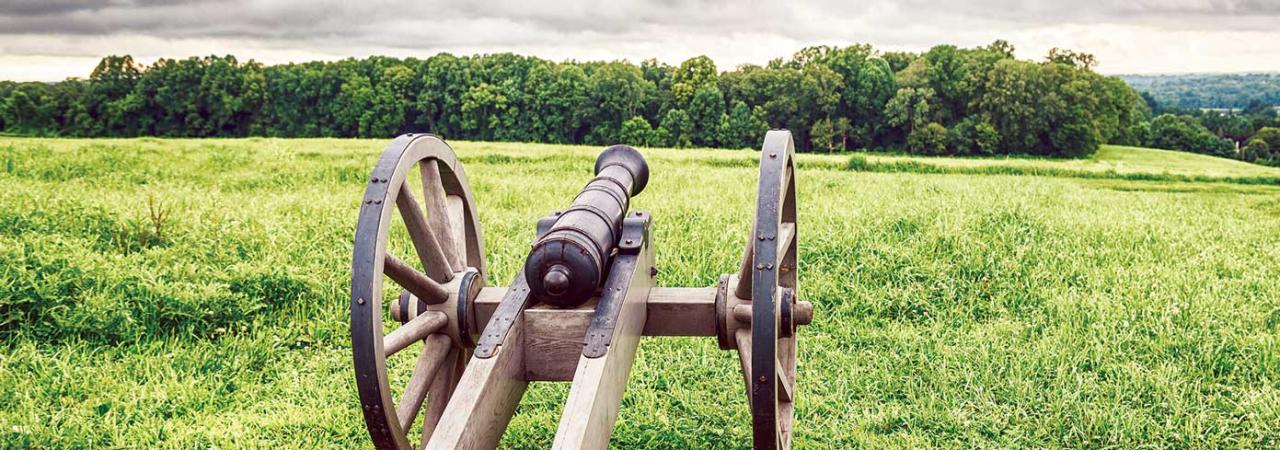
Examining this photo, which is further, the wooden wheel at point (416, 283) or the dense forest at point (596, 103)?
the dense forest at point (596, 103)

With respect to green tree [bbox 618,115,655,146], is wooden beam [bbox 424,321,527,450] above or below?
above

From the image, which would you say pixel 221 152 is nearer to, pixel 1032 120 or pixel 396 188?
pixel 396 188

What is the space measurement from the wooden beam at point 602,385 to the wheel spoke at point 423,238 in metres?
0.74

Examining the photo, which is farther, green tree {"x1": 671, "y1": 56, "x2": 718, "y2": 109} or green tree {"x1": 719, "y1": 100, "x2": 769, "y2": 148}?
green tree {"x1": 671, "y1": 56, "x2": 718, "y2": 109}

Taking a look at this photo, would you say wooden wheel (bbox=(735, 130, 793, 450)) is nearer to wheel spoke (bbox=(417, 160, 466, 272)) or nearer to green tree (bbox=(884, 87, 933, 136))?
wheel spoke (bbox=(417, 160, 466, 272))

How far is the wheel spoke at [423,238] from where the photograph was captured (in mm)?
3354

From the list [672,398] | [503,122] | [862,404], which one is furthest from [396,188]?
[503,122]

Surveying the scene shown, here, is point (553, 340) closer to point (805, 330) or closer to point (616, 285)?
point (616, 285)

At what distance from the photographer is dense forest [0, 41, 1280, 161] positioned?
42281mm

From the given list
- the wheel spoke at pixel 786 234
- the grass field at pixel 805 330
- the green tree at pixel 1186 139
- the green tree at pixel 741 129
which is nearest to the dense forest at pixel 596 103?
the green tree at pixel 741 129

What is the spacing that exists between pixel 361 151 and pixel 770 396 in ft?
58.2

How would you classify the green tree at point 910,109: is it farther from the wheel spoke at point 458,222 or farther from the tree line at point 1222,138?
the wheel spoke at point 458,222

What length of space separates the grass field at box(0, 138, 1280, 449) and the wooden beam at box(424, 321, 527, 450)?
1166 mm

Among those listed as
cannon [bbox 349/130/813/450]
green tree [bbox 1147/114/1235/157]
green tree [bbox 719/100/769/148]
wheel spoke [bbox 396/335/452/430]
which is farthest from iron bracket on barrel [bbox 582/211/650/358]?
green tree [bbox 1147/114/1235/157]
